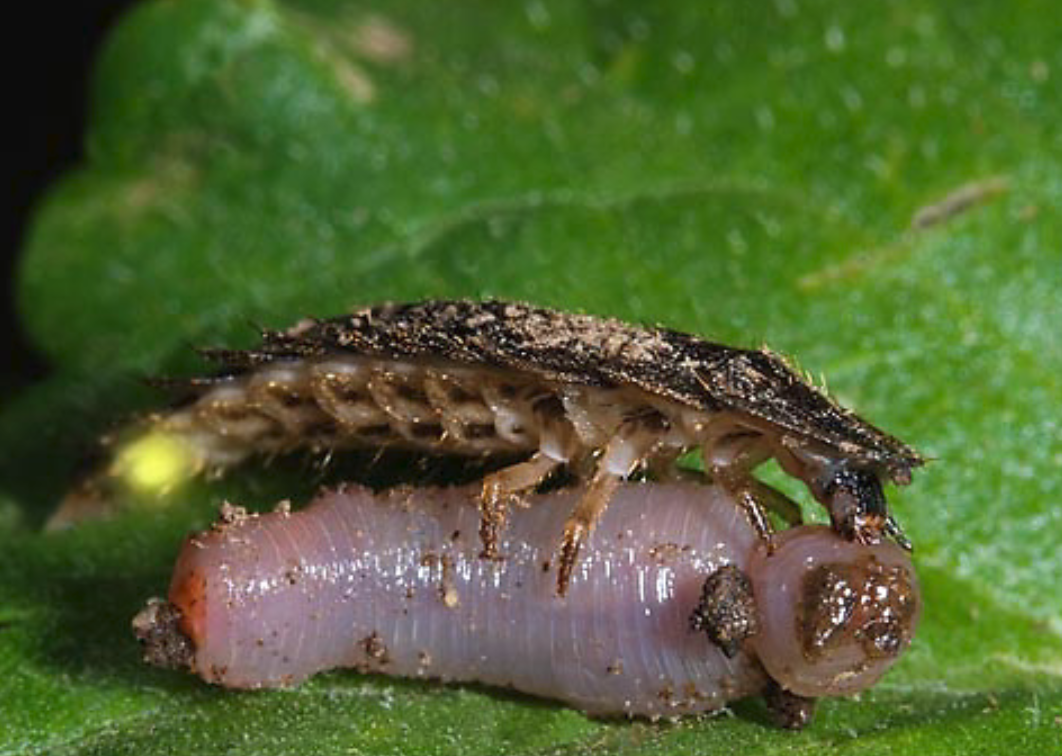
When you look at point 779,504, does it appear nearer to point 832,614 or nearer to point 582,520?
point 832,614

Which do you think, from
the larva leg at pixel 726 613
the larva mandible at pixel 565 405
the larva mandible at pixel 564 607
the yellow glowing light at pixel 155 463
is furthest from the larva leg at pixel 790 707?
the yellow glowing light at pixel 155 463

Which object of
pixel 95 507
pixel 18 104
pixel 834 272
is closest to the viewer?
pixel 95 507

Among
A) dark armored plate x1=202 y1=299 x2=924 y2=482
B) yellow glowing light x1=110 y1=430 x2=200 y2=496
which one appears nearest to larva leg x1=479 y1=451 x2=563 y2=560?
dark armored plate x1=202 y1=299 x2=924 y2=482

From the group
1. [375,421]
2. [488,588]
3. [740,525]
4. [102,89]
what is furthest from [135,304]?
[740,525]

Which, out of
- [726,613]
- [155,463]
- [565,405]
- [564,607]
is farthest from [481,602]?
[155,463]

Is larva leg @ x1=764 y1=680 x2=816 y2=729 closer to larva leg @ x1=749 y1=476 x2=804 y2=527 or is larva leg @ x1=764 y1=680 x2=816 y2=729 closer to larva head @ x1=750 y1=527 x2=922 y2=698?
larva head @ x1=750 y1=527 x2=922 y2=698

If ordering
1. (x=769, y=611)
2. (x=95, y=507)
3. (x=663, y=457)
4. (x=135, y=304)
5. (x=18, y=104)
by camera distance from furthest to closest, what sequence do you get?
(x=18, y=104) → (x=135, y=304) → (x=95, y=507) → (x=663, y=457) → (x=769, y=611)

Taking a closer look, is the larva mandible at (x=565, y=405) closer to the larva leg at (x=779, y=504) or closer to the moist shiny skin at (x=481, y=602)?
the larva leg at (x=779, y=504)

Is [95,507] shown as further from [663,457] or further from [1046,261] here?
[1046,261]

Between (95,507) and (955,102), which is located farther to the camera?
(955,102)
